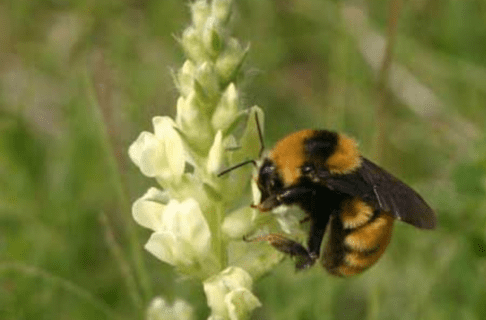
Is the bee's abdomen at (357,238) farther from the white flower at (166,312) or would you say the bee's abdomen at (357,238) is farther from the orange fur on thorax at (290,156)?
the white flower at (166,312)

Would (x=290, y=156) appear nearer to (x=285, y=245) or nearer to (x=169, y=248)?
(x=285, y=245)

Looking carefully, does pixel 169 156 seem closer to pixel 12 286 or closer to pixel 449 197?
pixel 12 286

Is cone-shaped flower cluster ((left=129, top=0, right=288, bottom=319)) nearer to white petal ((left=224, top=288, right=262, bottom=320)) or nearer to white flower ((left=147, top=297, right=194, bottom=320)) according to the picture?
white petal ((left=224, top=288, right=262, bottom=320))

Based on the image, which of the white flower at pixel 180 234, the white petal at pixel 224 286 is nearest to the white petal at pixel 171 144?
the white flower at pixel 180 234

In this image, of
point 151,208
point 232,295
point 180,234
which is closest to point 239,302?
point 232,295

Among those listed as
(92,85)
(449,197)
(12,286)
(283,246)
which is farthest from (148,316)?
(449,197)
